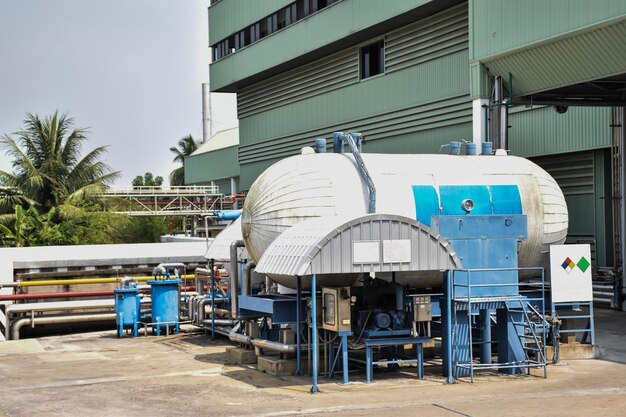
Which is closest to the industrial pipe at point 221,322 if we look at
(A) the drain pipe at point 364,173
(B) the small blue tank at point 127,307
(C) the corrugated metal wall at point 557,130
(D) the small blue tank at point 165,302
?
(D) the small blue tank at point 165,302

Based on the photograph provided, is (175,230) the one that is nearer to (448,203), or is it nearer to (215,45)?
(215,45)

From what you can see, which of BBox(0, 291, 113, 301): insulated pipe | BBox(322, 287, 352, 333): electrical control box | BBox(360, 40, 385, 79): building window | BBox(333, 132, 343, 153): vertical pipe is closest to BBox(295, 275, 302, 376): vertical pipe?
BBox(322, 287, 352, 333): electrical control box

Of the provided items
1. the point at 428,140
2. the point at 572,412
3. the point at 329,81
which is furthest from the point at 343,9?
the point at 572,412

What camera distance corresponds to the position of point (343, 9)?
35094mm

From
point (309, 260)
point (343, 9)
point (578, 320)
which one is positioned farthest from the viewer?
point (343, 9)

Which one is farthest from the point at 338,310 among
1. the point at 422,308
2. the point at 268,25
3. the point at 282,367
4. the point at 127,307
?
→ the point at 268,25

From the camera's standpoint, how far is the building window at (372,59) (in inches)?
1346

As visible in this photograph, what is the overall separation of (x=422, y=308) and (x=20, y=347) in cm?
1032

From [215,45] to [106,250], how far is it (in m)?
21.4

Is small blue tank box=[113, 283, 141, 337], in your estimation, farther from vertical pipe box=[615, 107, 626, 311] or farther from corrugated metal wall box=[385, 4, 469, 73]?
corrugated metal wall box=[385, 4, 469, 73]

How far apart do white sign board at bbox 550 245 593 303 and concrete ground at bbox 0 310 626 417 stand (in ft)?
4.20

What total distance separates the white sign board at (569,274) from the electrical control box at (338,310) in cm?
482

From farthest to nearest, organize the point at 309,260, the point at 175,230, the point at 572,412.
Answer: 1. the point at 175,230
2. the point at 309,260
3. the point at 572,412

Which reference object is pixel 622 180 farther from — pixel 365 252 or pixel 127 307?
pixel 127 307
